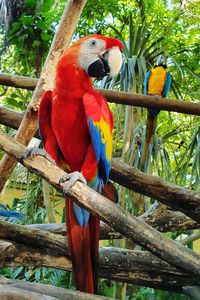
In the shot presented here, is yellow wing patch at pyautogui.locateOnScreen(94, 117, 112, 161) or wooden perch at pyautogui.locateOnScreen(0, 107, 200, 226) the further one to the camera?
wooden perch at pyautogui.locateOnScreen(0, 107, 200, 226)

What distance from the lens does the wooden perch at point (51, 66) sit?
1.92m

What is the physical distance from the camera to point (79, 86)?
5.01 ft

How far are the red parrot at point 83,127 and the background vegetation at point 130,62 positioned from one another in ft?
3.67

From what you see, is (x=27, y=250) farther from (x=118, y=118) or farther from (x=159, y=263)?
(x=118, y=118)

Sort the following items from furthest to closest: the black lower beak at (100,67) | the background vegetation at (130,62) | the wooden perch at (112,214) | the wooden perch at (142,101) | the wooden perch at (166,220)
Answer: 1. the background vegetation at (130,62)
2. the wooden perch at (142,101)
3. the wooden perch at (166,220)
4. the black lower beak at (100,67)
5. the wooden perch at (112,214)

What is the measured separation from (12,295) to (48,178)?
0.46 metres

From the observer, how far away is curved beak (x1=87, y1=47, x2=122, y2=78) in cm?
149

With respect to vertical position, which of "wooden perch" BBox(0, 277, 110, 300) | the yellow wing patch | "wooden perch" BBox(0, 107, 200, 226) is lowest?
"wooden perch" BBox(0, 277, 110, 300)

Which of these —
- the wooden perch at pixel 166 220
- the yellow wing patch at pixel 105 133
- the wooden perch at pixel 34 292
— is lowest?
the wooden perch at pixel 34 292

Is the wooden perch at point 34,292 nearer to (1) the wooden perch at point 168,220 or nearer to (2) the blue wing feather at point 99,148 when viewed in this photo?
(2) the blue wing feather at point 99,148

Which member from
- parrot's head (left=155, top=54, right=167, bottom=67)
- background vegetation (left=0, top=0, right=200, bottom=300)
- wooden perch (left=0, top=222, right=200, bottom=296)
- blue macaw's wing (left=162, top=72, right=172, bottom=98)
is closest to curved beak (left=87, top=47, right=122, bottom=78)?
wooden perch (left=0, top=222, right=200, bottom=296)

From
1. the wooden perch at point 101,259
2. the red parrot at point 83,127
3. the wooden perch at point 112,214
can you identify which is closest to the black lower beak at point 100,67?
the red parrot at point 83,127

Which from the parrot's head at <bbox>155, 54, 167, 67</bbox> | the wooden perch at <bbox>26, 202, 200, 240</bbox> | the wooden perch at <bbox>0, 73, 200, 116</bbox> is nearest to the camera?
the wooden perch at <bbox>26, 202, 200, 240</bbox>

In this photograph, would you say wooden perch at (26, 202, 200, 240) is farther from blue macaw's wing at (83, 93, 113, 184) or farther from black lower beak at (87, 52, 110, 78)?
black lower beak at (87, 52, 110, 78)
